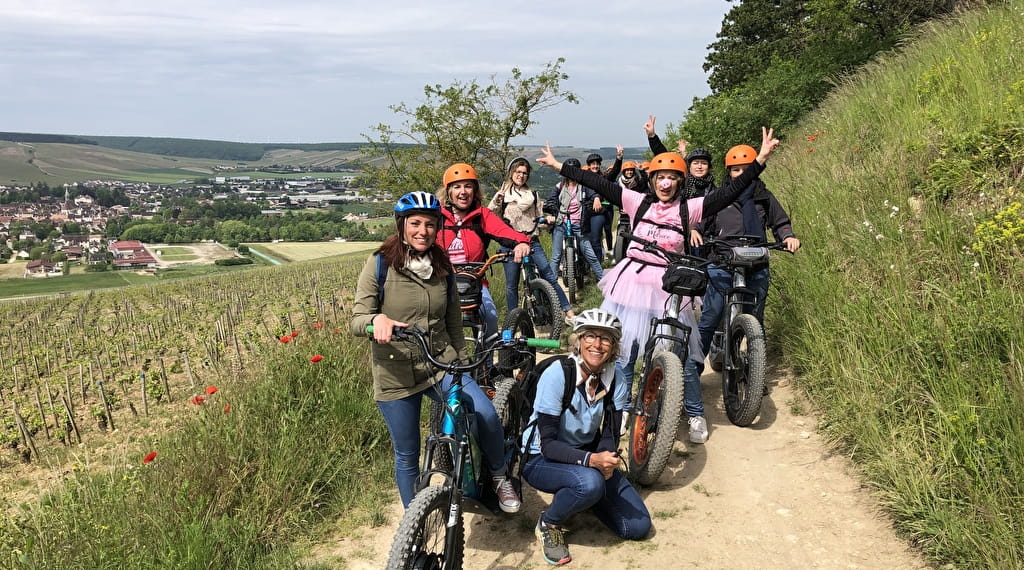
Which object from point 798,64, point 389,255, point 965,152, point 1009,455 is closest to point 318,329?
point 389,255

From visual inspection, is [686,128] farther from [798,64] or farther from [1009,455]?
[1009,455]

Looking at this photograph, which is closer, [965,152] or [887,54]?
[965,152]

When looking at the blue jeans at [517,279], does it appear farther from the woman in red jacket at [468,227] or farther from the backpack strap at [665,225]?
the backpack strap at [665,225]

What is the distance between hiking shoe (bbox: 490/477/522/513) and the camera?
12.6 feet

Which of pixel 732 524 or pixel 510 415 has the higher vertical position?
pixel 510 415

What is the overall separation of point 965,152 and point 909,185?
1.61 ft

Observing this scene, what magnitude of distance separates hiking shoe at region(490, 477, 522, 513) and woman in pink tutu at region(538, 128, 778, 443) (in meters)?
1.35

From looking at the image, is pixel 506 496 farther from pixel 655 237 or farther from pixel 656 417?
pixel 655 237

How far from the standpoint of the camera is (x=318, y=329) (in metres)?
6.38

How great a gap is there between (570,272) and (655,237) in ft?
15.3

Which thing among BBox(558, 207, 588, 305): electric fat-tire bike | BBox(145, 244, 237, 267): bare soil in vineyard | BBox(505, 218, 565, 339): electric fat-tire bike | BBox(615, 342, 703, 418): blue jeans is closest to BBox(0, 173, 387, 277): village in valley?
BBox(145, 244, 237, 267): bare soil in vineyard

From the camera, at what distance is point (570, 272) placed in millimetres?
9375

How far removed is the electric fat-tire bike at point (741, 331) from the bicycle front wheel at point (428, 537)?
101 inches

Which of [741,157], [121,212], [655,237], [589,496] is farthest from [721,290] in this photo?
[121,212]
